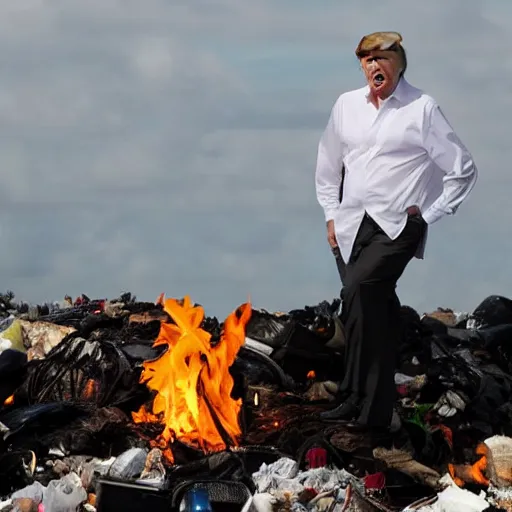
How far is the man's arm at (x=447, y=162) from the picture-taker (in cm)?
1064

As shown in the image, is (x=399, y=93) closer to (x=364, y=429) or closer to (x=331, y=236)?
(x=331, y=236)

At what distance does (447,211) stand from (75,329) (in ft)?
15.3

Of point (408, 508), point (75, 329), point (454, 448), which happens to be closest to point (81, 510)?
point (408, 508)

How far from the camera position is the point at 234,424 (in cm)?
1077

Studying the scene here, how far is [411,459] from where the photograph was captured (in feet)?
35.2

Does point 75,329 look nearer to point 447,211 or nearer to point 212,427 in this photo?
point 212,427

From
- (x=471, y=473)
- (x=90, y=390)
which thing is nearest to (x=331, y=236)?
(x=471, y=473)

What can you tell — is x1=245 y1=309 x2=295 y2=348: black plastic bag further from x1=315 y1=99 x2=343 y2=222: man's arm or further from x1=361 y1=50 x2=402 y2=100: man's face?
x1=361 y1=50 x2=402 y2=100: man's face

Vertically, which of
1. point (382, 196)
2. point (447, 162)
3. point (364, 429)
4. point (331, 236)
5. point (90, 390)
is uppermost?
point (447, 162)

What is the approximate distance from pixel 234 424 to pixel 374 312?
140 centimetres

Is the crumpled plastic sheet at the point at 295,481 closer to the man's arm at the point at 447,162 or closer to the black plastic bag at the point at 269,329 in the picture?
the black plastic bag at the point at 269,329

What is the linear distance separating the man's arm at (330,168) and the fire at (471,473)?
7.36 ft

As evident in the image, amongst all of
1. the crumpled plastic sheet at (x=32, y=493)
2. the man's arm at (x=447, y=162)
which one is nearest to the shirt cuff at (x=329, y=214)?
the man's arm at (x=447, y=162)

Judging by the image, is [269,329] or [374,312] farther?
[269,329]
